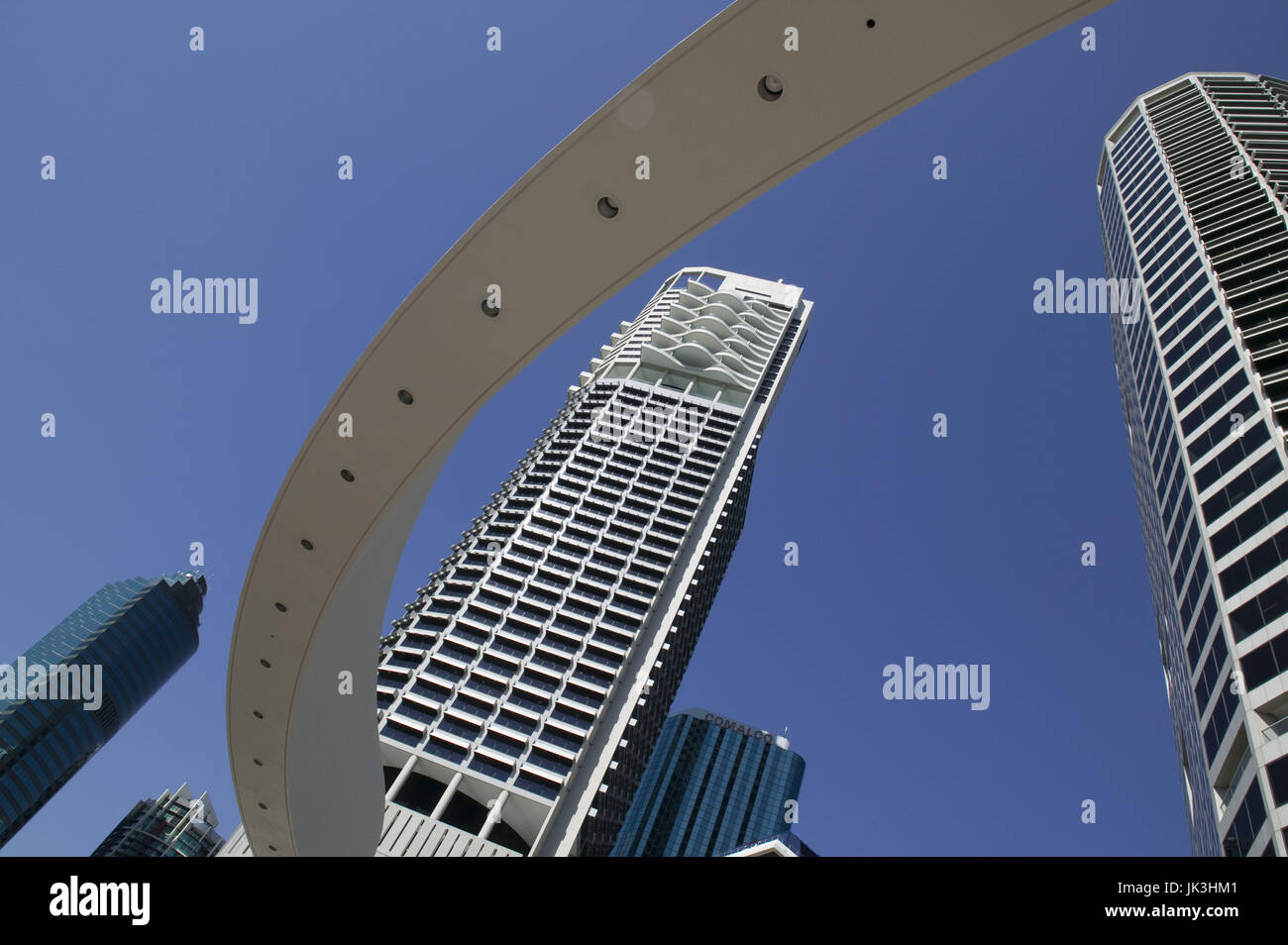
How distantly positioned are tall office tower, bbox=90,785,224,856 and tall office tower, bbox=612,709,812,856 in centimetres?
5705

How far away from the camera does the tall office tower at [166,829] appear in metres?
104

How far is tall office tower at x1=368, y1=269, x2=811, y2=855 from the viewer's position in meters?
42.6

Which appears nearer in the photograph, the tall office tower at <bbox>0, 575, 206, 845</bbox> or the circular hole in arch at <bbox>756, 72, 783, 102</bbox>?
the circular hole in arch at <bbox>756, 72, 783, 102</bbox>

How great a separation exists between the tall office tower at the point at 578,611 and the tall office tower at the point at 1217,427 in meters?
29.0

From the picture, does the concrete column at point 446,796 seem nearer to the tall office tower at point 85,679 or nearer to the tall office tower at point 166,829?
the tall office tower at point 85,679

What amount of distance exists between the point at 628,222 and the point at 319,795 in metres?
11.5

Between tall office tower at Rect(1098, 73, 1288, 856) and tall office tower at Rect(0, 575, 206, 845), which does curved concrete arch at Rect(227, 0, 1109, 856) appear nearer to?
tall office tower at Rect(1098, 73, 1288, 856)

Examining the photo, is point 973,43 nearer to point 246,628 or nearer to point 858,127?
point 858,127

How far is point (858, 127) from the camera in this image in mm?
5922

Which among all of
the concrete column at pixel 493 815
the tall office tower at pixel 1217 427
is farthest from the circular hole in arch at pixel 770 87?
the concrete column at pixel 493 815

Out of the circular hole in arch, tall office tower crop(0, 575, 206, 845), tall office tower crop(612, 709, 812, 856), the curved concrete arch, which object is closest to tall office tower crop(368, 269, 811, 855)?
the curved concrete arch

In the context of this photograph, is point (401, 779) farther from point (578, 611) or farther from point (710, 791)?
point (710, 791)

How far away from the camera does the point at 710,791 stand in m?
106
